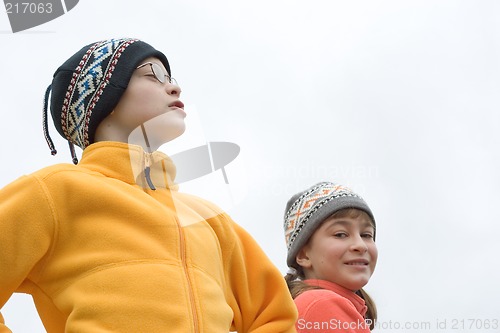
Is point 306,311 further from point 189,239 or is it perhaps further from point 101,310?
point 101,310

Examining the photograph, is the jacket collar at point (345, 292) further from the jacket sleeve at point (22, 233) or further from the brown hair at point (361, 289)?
the jacket sleeve at point (22, 233)

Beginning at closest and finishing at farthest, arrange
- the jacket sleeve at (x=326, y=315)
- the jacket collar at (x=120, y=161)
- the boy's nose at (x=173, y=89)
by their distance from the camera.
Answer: the jacket collar at (x=120, y=161) → the boy's nose at (x=173, y=89) → the jacket sleeve at (x=326, y=315)

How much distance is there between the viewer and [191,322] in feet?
7.14

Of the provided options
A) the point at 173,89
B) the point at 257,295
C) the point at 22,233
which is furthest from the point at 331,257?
the point at 22,233

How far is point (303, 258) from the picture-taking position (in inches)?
149

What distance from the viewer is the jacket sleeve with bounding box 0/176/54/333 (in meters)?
2.17

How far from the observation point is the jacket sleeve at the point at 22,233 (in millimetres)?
2170

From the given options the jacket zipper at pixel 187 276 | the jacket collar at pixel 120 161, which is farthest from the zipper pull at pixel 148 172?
the jacket zipper at pixel 187 276

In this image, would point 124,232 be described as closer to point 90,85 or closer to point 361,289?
point 90,85

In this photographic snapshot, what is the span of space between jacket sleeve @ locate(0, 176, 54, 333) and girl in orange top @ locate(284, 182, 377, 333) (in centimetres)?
139

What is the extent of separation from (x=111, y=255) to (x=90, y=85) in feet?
2.54

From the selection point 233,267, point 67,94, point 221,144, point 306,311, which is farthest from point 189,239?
point 306,311

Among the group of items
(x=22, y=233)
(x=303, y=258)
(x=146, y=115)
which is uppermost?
(x=146, y=115)

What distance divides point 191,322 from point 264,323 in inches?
18.0
